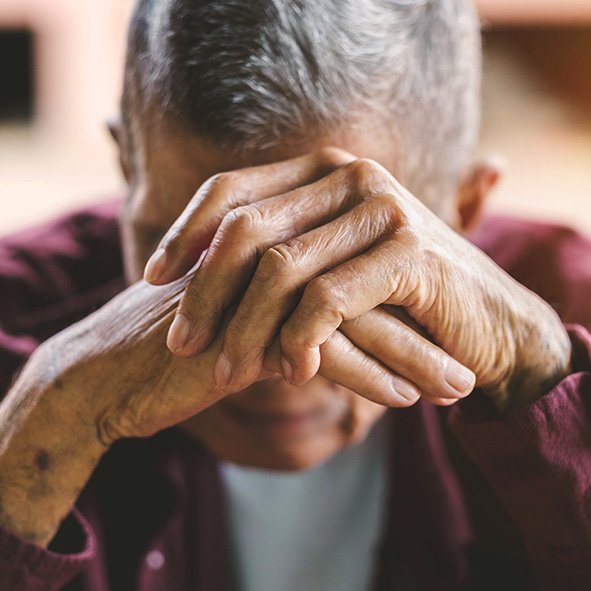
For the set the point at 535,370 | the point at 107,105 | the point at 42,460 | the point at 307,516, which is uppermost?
the point at 535,370

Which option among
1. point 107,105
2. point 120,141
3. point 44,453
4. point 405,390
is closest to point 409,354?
point 405,390

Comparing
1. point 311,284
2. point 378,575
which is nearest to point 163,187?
point 311,284

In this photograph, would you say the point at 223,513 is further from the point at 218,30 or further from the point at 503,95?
the point at 503,95

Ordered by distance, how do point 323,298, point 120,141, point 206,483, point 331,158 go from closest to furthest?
1. point 323,298
2. point 331,158
3. point 120,141
4. point 206,483

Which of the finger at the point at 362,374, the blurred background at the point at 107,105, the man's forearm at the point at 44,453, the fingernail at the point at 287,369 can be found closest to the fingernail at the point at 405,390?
the finger at the point at 362,374

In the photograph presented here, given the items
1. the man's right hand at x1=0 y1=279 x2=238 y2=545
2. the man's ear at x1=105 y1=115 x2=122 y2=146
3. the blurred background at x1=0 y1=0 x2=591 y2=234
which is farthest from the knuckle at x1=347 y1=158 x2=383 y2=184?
the blurred background at x1=0 y1=0 x2=591 y2=234

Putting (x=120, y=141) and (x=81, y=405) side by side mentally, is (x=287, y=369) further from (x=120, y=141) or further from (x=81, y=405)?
(x=120, y=141)

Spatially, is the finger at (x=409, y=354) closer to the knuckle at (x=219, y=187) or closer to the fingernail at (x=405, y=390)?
the fingernail at (x=405, y=390)

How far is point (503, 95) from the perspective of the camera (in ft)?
14.1

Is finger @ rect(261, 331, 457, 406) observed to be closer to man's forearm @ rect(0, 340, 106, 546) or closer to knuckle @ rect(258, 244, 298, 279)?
knuckle @ rect(258, 244, 298, 279)

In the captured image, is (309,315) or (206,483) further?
(206,483)

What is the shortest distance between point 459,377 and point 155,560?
0.65 m

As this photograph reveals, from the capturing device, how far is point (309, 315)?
1.71 feet

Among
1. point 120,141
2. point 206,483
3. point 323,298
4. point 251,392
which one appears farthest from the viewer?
point 206,483
